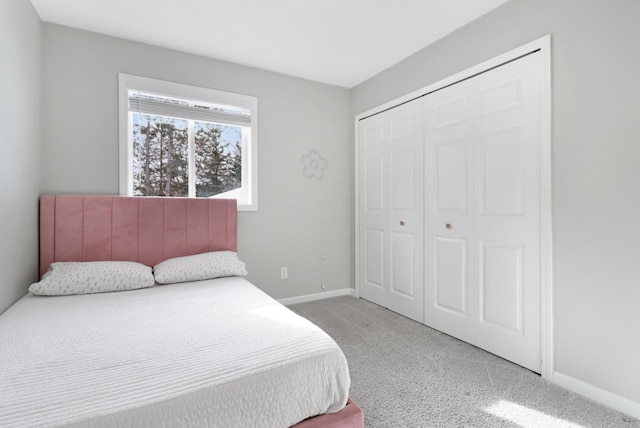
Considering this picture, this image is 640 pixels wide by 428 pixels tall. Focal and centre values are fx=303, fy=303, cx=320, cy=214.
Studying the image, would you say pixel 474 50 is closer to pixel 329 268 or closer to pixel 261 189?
pixel 261 189

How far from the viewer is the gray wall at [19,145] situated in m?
1.69

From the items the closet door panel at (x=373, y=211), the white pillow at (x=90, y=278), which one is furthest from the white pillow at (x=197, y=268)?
the closet door panel at (x=373, y=211)

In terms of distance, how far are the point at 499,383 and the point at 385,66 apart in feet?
9.34

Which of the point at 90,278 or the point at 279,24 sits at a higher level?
the point at 279,24

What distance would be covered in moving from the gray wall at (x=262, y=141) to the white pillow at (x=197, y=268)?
0.59 metres

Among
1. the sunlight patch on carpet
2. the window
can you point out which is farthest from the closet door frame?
the window

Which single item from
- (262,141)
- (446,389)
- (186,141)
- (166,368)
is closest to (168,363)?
(166,368)

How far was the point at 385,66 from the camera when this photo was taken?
3.07 metres

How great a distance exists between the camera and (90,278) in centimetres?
198

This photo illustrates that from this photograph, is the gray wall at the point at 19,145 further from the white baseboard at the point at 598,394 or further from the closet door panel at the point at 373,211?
the white baseboard at the point at 598,394

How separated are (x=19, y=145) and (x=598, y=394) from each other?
3.70 m

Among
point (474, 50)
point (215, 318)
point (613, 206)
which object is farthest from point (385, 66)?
point (215, 318)

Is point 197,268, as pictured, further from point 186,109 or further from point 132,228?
point 186,109

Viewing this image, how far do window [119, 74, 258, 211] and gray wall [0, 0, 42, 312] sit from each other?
0.55 m
